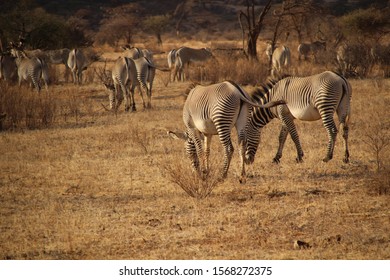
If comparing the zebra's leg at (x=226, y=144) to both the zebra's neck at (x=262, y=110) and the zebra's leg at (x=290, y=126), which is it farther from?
the zebra's leg at (x=290, y=126)

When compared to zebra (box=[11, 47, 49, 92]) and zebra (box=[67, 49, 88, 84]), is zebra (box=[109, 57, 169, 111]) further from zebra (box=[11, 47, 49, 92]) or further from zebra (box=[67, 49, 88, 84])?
zebra (box=[67, 49, 88, 84])

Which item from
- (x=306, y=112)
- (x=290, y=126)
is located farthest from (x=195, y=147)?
(x=306, y=112)

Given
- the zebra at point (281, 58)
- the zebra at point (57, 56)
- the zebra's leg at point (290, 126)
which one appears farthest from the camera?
the zebra at point (57, 56)

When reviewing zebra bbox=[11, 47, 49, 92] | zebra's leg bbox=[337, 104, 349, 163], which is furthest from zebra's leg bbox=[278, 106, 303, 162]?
zebra bbox=[11, 47, 49, 92]

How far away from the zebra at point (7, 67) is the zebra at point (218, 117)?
11.0 metres

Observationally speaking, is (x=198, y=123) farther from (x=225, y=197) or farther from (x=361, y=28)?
(x=361, y=28)

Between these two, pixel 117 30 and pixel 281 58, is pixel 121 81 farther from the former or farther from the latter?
pixel 117 30

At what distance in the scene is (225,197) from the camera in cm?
705

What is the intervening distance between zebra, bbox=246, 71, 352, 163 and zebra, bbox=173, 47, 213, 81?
1148 centimetres

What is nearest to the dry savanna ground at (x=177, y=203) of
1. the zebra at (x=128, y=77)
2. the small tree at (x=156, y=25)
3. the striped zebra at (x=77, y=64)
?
the zebra at (x=128, y=77)

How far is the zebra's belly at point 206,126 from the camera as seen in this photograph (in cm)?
756

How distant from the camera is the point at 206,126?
7578mm
